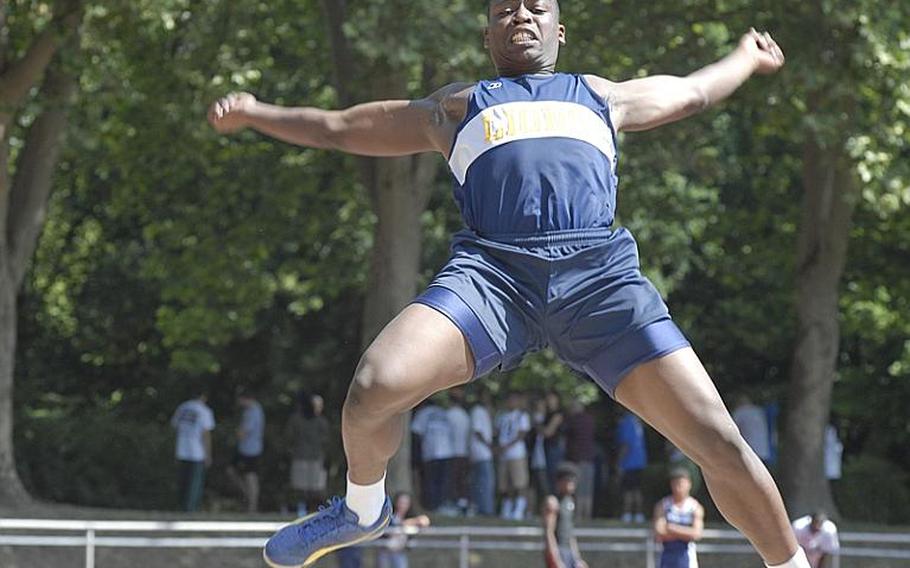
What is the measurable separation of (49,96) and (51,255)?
42.0ft

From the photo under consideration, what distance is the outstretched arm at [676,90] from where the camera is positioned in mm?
6547

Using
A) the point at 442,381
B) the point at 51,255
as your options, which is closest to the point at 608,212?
the point at 442,381

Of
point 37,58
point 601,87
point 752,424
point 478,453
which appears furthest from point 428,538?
point 601,87

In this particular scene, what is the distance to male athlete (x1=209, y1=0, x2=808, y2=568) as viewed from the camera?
239 inches

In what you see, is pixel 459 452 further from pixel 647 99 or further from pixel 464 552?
pixel 647 99

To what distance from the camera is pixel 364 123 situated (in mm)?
6574

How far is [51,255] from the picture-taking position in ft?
116

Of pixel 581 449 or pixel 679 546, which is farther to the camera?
pixel 581 449

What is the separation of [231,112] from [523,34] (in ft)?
3.73

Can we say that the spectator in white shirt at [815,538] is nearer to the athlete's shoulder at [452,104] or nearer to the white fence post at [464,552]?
the white fence post at [464,552]

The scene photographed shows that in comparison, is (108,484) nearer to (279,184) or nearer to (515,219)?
(279,184)

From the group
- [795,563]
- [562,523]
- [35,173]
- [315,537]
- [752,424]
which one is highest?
[35,173]

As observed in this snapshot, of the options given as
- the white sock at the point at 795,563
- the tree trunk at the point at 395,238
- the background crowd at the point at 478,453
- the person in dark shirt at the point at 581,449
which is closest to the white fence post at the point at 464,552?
the background crowd at the point at 478,453

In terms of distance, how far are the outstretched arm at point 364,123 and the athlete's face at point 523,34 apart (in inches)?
7.9
